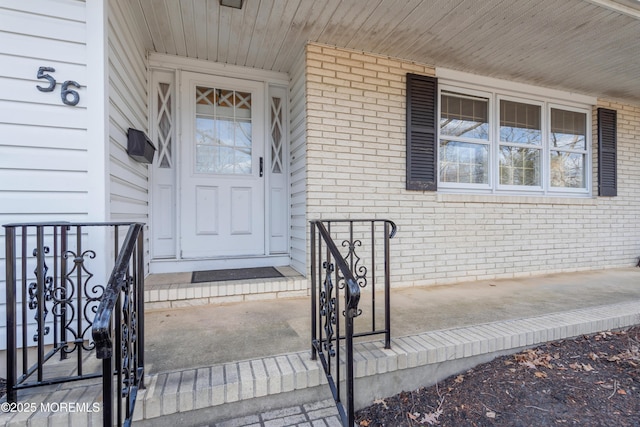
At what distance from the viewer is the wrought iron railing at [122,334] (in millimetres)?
996

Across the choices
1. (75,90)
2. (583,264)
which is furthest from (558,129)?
(75,90)

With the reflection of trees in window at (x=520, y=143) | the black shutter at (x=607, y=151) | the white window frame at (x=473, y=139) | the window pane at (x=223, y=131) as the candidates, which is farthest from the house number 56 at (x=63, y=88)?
the black shutter at (x=607, y=151)

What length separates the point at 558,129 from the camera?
4246 mm

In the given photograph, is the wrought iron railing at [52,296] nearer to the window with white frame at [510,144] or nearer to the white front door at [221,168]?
the white front door at [221,168]

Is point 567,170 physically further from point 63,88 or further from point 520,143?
point 63,88

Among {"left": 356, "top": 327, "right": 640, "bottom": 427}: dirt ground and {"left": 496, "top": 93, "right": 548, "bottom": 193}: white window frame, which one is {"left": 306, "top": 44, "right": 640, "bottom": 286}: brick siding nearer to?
{"left": 496, "top": 93, "right": 548, "bottom": 193}: white window frame

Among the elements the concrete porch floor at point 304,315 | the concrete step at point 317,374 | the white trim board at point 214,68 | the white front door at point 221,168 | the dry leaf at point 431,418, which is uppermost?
the white trim board at point 214,68

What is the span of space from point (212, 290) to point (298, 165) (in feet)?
4.81

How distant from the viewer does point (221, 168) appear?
3.39 metres

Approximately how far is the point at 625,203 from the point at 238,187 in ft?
17.6

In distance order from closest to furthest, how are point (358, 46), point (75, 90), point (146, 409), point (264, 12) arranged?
point (146, 409) < point (75, 90) < point (264, 12) < point (358, 46)

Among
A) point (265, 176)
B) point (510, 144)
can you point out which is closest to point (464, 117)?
point (510, 144)

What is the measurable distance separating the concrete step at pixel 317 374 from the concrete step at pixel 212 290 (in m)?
1.12

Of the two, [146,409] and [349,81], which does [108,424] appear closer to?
[146,409]
